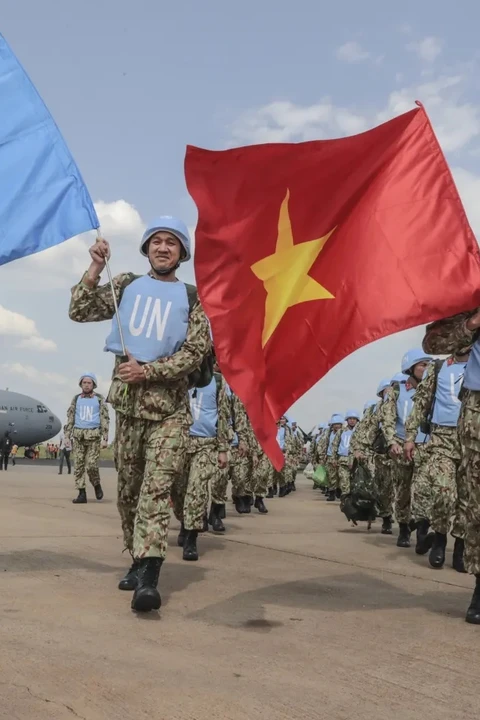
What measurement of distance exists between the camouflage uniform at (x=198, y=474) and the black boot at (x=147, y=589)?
2610 mm

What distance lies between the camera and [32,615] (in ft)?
15.4

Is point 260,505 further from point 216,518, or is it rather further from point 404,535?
point 404,535

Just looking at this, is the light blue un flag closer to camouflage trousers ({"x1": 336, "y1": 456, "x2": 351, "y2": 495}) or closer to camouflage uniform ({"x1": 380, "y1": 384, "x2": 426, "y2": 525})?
camouflage uniform ({"x1": 380, "y1": 384, "x2": 426, "y2": 525})

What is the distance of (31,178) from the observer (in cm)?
568

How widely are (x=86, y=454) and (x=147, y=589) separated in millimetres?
10873

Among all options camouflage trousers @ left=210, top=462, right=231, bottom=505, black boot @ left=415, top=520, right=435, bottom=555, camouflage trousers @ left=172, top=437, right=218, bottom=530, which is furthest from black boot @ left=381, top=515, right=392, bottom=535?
camouflage trousers @ left=172, top=437, right=218, bottom=530

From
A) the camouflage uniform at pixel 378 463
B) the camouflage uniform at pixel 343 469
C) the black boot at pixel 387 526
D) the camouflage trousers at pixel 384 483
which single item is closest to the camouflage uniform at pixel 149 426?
the camouflage uniform at pixel 378 463

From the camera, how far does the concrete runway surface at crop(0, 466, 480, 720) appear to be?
3232 mm

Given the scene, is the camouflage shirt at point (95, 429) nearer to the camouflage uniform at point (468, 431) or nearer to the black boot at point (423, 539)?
the black boot at point (423, 539)

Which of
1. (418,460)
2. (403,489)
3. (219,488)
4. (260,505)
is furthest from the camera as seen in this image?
(260,505)

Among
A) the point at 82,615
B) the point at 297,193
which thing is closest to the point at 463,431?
the point at 297,193

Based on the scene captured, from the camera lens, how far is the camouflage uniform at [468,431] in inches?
204

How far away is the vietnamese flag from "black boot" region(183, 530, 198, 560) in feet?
9.44

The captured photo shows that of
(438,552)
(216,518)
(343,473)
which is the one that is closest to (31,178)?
(438,552)
